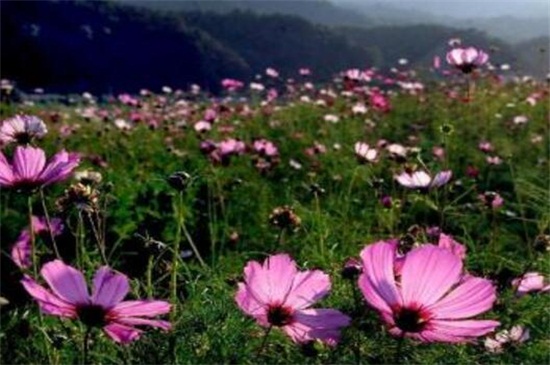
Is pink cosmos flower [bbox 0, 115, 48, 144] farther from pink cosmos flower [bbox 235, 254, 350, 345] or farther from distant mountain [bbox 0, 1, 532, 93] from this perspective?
distant mountain [bbox 0, 1, 532, 93]

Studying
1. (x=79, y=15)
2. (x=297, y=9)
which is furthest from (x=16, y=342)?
(x=297, y=9)

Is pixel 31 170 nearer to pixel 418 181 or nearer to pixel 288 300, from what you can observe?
pixel 288 300

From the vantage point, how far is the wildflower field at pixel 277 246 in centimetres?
71

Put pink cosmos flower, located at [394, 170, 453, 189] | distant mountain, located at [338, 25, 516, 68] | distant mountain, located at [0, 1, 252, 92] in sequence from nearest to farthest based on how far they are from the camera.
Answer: pink cosmos flower, located at [394, 170, 453, 189]
distant mountain, located at [0, 1, 252, 92]
distant mountain, located at [338, 25, 516, 68]

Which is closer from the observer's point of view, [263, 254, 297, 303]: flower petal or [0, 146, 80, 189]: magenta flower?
[263, 254, 297, 303]: flower petal

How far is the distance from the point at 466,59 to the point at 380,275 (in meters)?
1.60

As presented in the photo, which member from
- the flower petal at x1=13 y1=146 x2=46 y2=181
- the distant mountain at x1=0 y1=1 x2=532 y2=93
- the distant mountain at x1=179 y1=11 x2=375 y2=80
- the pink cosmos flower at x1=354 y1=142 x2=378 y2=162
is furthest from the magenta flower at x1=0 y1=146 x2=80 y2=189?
the distant mountain at x1=179 y1=11 x2=375 y2=80

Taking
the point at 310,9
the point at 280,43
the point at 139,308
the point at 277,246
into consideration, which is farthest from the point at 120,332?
the point at 310,9

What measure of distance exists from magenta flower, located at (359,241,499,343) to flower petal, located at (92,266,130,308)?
0.19m

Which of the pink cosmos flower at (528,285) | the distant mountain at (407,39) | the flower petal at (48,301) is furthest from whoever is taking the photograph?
the distant mountain at (407,39)

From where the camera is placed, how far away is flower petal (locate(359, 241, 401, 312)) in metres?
0.68

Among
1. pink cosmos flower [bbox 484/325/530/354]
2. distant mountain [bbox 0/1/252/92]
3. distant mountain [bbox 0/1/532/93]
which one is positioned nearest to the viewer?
pink cosmos flower [bbox 484/325/530/354]

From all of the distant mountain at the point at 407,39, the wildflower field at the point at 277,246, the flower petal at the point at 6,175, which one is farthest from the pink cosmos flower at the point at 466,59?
the distant mountain at the point at 407,39

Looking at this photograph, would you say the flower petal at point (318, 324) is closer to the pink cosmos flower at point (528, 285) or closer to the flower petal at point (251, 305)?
the flower petal at point (251, 305)
